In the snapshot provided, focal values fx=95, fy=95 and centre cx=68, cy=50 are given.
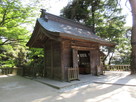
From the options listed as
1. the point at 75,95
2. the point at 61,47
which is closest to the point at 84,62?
the point at 61,47

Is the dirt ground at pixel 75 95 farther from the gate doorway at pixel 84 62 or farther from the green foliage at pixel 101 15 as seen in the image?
the green foliage at pixel 101 15

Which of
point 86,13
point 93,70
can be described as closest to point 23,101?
point 93,70

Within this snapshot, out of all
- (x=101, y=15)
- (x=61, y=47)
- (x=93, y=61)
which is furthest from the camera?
(x=101, y=15)

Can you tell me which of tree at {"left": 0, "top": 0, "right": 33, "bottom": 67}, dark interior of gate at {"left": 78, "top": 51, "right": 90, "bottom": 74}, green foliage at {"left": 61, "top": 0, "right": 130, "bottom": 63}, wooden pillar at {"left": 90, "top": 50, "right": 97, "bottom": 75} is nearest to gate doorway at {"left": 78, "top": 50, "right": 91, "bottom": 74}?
dark interior of gate at {"left": 78, "top": 51, "right": 90, "bottom": 74}

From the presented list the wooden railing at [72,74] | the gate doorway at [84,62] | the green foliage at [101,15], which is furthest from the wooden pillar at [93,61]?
the green foliage at [101,15]

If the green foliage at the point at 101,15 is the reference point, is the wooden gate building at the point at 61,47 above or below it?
below

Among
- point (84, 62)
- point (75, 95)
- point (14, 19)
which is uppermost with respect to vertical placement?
point (14, 19)

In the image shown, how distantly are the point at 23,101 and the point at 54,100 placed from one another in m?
0.94

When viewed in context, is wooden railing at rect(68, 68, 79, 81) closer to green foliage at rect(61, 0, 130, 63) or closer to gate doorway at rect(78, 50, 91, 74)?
gate doorway at rect(78, 50, 91, 74)

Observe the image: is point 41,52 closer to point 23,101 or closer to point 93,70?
point 93,70

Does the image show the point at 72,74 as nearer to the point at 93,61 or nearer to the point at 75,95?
the point at 75,95

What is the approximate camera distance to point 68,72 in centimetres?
496

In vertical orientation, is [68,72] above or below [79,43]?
below

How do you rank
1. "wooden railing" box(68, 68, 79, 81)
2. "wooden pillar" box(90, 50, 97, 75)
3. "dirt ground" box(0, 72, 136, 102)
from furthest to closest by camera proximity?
1. "wooden pillar" box(90, 50, 97, 75)
2. "wooden railing" box(68, 68, 79, 81)
3. "dirt ground" box(0, 72, 136, 102)
